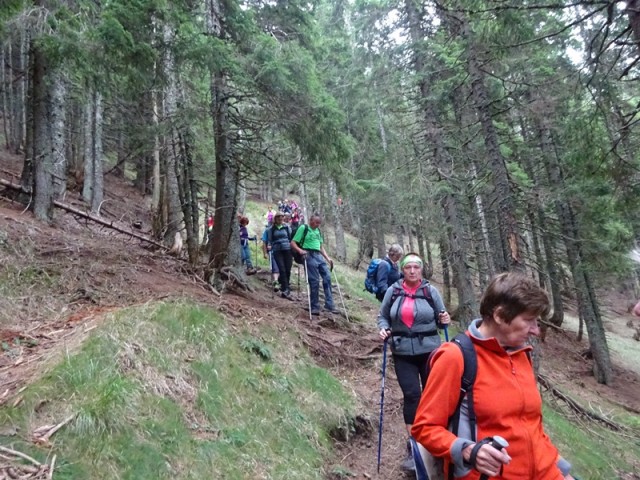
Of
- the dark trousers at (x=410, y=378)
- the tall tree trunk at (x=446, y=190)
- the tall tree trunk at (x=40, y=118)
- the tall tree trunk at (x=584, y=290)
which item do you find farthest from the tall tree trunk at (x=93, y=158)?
the tall tree trunk at (x=584, y=290)

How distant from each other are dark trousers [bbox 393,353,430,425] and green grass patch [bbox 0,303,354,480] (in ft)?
3.38

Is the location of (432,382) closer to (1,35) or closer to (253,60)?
(253,60)

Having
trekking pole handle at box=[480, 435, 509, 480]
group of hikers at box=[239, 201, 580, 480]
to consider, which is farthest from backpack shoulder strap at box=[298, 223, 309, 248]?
trekking pole handle at box=[480, 435, 509, 480]

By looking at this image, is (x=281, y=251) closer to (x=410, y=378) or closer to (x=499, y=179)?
(x=499, y=179)

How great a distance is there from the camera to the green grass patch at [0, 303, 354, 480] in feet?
10.4

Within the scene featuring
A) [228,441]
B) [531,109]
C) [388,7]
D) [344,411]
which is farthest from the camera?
[388,7]

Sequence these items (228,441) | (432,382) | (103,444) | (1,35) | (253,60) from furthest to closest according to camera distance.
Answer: (253,60), (1,35), (228,441), (103,444), (432,382)

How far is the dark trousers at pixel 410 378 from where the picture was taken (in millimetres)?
4594

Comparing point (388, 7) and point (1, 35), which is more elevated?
point (388, 7)

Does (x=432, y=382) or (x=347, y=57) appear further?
(x=347, y=57)

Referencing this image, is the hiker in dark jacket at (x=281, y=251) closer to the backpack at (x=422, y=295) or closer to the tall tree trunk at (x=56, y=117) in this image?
the tall tree trunk at (x=56, y=117)

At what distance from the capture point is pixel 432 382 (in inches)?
93.0

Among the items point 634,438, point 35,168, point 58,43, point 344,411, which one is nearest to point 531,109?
point 634,438

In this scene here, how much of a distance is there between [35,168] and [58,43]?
2.55 m
